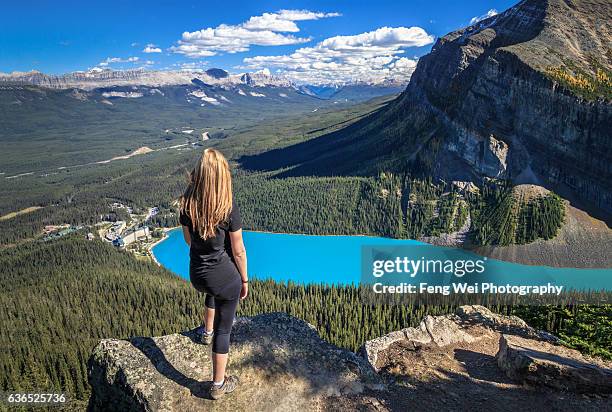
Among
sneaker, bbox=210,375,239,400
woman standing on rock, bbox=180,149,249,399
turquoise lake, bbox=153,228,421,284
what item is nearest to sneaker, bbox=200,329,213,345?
sneaker, bbox=210,375,239,400

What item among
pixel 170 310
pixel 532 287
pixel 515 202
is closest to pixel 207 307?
pixel 170 310

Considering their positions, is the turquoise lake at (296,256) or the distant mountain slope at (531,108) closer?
the distant mountain slope at (531,108)

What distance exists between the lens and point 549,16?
135 metres

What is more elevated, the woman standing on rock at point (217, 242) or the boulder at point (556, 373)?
the woman standing on rock at point (217, 242)

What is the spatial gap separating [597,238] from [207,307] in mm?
115280

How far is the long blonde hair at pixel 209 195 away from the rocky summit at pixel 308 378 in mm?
4242

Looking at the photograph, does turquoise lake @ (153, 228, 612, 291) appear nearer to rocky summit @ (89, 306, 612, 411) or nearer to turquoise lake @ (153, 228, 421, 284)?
turquoise lake @ (153, 228, 421, 284)

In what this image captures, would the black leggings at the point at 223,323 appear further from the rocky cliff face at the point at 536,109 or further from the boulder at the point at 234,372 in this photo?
the rocky cliff face at the point at 536,109

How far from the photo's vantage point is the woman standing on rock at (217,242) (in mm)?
8477

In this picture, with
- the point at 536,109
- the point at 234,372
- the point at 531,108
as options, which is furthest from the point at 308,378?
the point at 531,108

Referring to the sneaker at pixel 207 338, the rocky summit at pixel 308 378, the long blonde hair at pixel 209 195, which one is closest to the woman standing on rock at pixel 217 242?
the long blonde hair at pixel 209 195

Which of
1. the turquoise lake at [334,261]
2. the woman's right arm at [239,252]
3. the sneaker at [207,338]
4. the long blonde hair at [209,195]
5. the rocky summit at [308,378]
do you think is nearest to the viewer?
the long blonde hair at [209,195]

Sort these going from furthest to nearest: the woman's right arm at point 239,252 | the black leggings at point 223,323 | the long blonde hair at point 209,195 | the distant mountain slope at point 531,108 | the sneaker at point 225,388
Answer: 1. the distant mountain slope at point 531,108
2. the sneaker at point 225,388
3. the black leggings at point 223,323
4. the woman's right arm at point 239,252
5. the long blonde hair at point 209,195

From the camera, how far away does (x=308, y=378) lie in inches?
435
